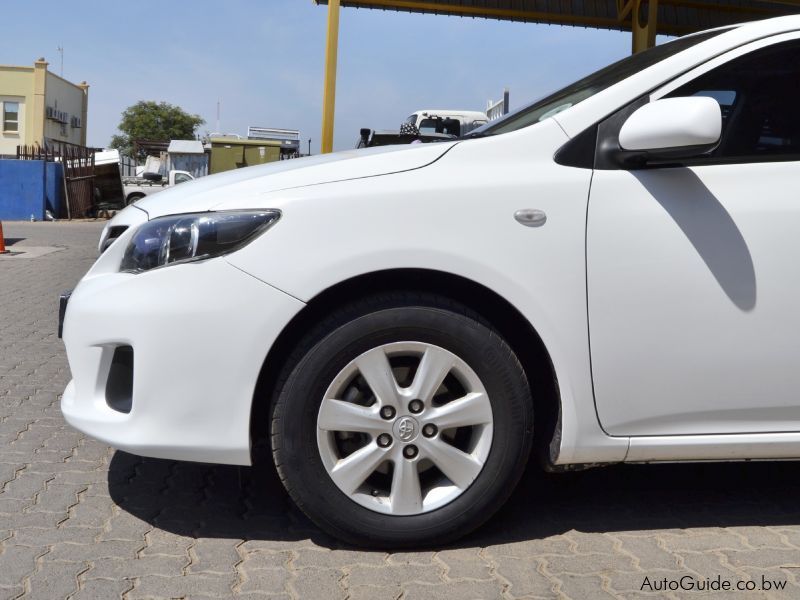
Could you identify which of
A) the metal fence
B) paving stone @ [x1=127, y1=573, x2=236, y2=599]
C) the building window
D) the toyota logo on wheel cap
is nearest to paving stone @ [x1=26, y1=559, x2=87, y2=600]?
paving stone @ [x1=127, y1=573, x2=236, y2=599]

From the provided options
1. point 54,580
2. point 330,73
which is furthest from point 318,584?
point 330,73

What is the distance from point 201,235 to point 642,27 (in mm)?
13764

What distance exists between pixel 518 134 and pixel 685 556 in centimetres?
144

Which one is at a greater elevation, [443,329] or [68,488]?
Answer: [443,329]

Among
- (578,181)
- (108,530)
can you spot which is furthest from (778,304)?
(108,530)

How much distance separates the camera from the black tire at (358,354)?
283cm

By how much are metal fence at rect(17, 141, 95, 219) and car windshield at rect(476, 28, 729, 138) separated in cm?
2375

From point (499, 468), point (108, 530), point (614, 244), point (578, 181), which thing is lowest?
point (108, 530)

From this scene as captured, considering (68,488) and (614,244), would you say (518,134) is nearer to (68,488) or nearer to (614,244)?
(614,244)

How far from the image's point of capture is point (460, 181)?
288 cm

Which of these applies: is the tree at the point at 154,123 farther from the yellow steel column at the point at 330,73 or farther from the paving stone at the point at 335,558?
the paving stone at the point at 335,558

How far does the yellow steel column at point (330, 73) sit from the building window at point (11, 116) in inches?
1886

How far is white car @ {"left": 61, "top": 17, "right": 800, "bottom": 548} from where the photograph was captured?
111 inches

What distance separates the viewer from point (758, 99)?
3.09 metres
